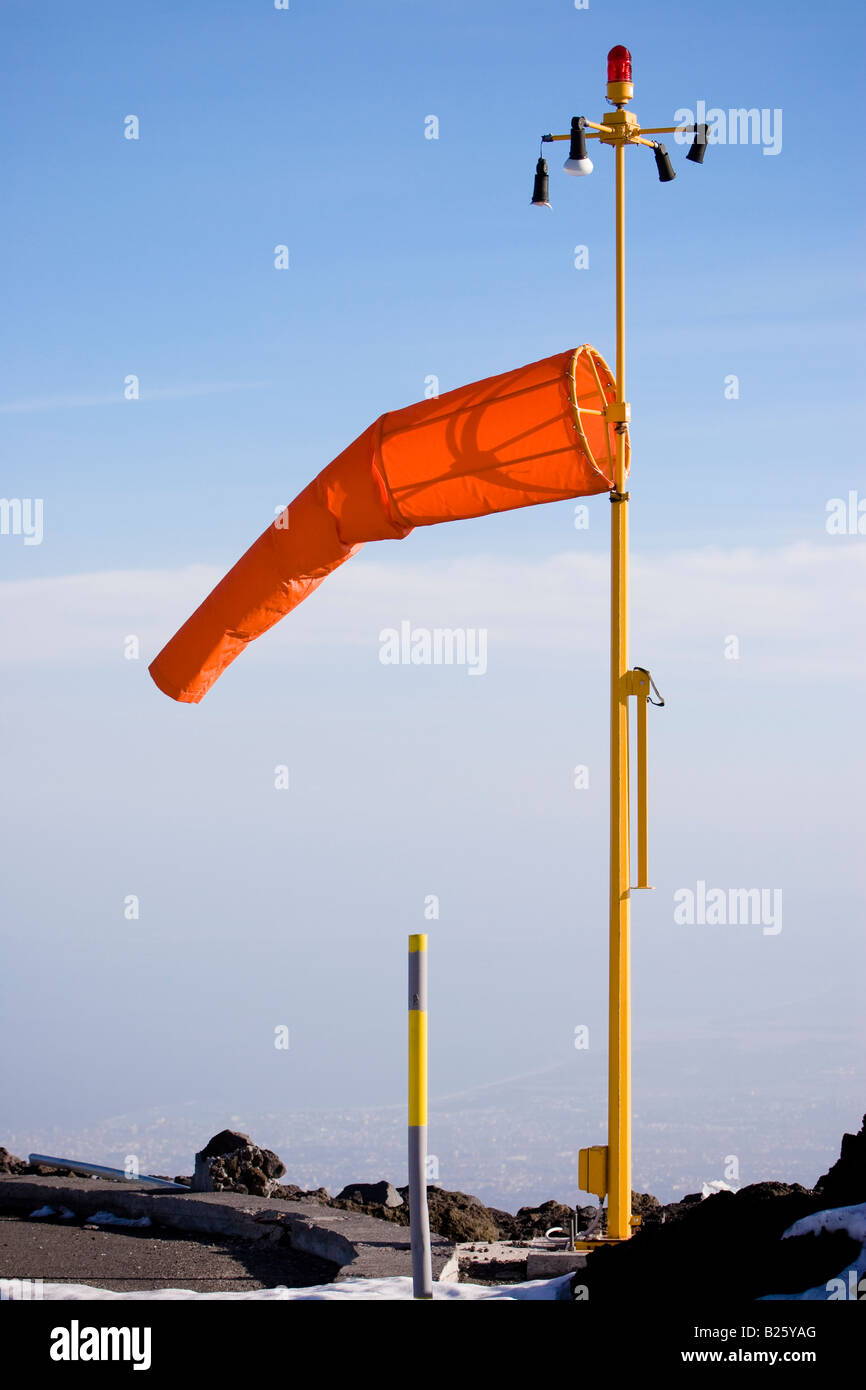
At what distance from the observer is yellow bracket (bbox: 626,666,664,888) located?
8203mm

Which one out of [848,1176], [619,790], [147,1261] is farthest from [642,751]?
[147,1261]

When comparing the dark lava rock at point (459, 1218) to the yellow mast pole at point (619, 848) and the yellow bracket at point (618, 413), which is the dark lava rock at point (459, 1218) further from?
the yellow bracket at point (618, 413)

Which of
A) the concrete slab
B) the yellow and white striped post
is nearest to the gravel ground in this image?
the concrete slab

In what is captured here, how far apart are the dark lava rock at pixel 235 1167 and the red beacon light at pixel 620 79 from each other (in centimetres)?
766

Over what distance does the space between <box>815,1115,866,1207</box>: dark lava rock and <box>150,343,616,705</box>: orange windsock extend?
12.0 feet

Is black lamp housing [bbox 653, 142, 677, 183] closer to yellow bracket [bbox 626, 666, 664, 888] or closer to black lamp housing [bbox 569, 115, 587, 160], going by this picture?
black lamp housing [bbox 569, 115, 587, 160]

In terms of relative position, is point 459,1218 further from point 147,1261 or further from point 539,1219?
point 147,1261

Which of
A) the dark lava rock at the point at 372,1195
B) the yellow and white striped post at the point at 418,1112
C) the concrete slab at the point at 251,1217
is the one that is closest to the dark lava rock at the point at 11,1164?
the concrete slab at the point at 251,1217

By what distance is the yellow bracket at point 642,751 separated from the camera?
26.9ft

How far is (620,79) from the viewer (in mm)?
8695
